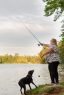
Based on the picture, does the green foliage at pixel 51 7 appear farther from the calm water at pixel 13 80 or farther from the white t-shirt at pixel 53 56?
the white t-shirt at pixel 53 56

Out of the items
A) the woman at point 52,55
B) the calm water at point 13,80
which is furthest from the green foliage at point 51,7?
the woman at point 52,55

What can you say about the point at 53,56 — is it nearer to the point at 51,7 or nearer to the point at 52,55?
the point at 52,55

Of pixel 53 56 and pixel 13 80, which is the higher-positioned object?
pixel 53 56

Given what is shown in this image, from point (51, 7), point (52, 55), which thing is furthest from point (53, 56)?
point (51, 7)

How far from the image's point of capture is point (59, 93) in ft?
54.9

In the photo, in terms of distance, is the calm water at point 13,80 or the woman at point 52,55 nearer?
the woman at point 52,55

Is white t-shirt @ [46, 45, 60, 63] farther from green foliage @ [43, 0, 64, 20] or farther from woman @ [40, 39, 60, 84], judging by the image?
green foliage @ [43, 0, 64, 20]

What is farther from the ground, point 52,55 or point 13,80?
point 52,55

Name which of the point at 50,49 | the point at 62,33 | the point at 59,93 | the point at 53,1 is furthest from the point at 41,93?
the point at 62,33

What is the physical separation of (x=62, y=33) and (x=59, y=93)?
24982mm

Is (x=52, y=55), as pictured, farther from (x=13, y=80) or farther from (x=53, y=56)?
(x=13, y=80)

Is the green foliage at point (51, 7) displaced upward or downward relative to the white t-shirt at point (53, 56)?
upward

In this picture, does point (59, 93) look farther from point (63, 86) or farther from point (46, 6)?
point (46, 6)

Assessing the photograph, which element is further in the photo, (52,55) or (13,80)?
(13,80)
